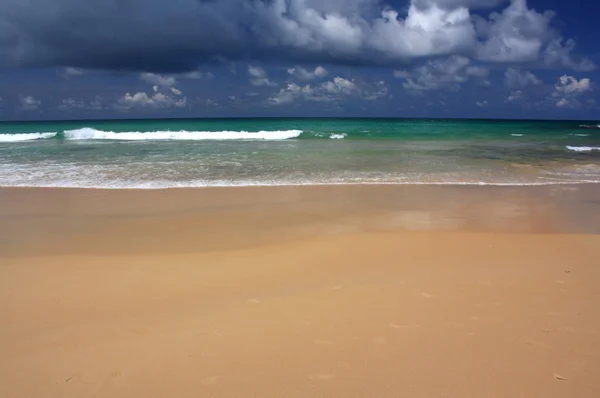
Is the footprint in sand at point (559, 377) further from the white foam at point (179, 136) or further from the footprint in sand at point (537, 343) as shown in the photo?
the white foam at point (179, 136)

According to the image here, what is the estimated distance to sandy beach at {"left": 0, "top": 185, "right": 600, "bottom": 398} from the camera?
2.89m

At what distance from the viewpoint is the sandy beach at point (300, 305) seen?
9.50ft

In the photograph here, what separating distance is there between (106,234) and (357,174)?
7750 mm

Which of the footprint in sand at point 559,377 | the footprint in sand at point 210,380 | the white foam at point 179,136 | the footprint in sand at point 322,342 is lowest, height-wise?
the footprint in sand at point 559,377

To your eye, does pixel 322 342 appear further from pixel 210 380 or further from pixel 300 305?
pixel 210 380

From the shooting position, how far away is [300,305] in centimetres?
394

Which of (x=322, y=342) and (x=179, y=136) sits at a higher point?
(x=179, y=136)

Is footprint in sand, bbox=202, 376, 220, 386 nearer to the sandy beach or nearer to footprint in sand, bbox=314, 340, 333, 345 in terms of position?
the sandy beach

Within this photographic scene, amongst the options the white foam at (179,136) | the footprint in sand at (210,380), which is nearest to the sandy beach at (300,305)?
the footprint in sand at (210,380)

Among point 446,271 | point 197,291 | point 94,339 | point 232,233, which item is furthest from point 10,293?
point 446,271

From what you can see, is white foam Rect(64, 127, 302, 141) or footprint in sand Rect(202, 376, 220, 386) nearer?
footprint in sand Rect(202, 376, 220, 386)

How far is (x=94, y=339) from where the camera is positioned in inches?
133

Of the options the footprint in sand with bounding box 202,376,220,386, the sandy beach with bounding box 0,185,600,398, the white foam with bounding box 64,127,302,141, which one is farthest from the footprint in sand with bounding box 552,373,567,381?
the white foam with bounding box 64,127,302,141

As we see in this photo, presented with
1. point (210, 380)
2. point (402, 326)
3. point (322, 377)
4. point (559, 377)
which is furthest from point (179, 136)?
point (559, 377)
